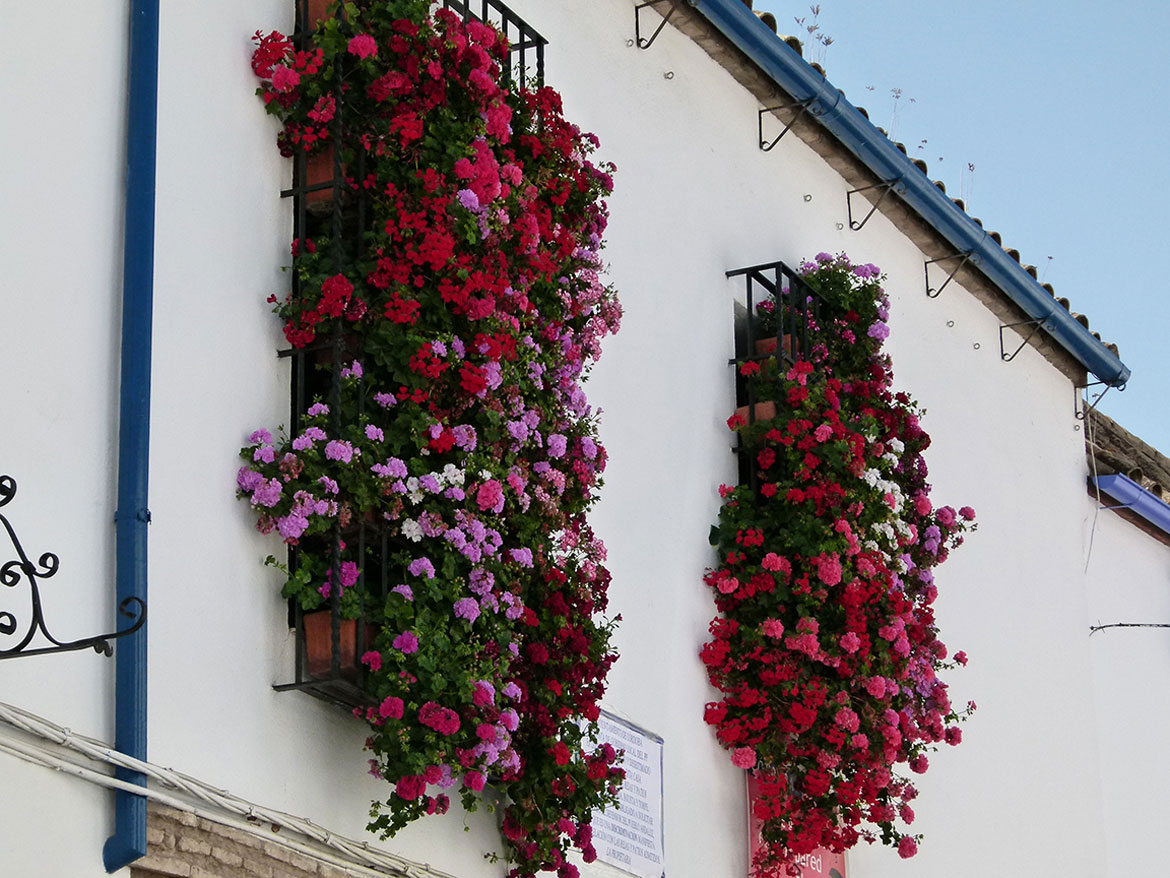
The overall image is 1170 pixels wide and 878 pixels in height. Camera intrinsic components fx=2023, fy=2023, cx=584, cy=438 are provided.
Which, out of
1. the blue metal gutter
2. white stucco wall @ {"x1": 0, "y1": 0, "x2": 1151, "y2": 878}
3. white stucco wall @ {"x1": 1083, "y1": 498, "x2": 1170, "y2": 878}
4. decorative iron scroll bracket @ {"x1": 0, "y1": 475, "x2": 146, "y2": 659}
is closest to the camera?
decorative iron scroll bracket @ {"x1": 0, "y1": 475, "x2": 146, "y2": 659}

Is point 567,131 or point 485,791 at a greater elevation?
point 567,131

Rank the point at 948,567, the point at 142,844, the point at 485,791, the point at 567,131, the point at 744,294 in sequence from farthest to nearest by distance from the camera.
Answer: the point at 948,567 < the point at 744,294 < the point at 567,131 < the point at 485,791 < the point at 142,844

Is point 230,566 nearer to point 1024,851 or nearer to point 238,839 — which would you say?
point 238,839

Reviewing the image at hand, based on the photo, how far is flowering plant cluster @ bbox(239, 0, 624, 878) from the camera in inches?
272

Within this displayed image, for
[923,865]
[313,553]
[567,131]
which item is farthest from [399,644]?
[923,865]

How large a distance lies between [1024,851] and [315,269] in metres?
6.49

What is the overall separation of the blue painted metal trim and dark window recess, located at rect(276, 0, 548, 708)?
7975 millimetres

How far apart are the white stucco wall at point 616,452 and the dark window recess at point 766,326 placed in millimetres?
170

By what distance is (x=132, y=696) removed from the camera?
612 cm

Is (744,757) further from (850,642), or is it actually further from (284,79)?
(284,79)

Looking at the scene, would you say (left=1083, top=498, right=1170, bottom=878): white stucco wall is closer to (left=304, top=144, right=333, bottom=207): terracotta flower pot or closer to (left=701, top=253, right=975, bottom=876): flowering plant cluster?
(left=701, top=253, right=975, bottom=876): flowering plant cluster

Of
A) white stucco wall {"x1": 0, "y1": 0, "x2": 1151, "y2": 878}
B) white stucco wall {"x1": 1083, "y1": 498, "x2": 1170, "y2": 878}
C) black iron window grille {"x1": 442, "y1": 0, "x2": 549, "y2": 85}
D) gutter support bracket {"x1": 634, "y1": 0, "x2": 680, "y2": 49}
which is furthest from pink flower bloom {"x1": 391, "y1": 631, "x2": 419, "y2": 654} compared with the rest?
white stucco wall {"x1": 1083, "y1": 498, "x2": 1170, "y2": 878}

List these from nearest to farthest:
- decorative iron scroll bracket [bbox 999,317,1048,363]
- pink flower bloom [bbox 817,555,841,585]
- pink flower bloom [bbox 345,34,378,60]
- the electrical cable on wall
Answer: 1. the electrical cable on wall
2. pink flower bloom [bbox 345,34,378,60]
3. pink flower bloom [bbox 817,555,841,585]
4. decorative iron scroll bracket [bbox 999,317,1048,363]

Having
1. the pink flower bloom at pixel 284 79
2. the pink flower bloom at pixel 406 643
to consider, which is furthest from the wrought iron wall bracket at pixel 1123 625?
the pink flower bloom at pixel 284 79
